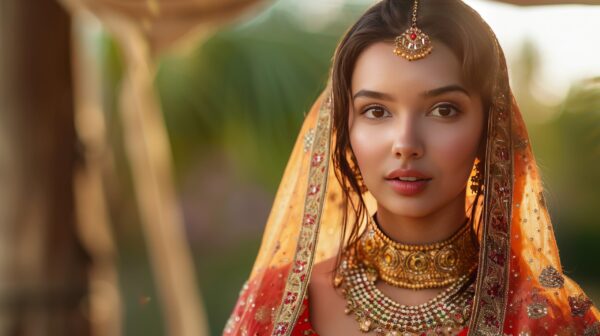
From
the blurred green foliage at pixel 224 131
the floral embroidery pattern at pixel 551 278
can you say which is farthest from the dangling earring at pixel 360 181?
the blurred green foliage at pixel 224 131

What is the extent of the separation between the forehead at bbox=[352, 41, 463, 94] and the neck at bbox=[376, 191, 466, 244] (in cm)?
19

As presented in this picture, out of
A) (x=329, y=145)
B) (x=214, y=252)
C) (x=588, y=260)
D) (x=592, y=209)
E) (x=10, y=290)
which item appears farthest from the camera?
(x=214, y=252)

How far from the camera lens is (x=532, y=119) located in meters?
1.40

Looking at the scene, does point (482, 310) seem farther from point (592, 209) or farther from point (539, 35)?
point (592, 209)

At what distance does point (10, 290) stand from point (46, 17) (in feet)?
3.08

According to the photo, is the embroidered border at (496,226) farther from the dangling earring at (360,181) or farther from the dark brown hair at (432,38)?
the dangling earring at (360,181)

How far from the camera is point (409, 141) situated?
121 cm

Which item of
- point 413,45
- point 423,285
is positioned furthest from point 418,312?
point 413,45

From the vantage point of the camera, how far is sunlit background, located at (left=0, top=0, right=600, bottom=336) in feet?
4.46

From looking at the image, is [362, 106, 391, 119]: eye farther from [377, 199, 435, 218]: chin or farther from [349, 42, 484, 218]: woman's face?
[377, 199, 435, 218]: chin

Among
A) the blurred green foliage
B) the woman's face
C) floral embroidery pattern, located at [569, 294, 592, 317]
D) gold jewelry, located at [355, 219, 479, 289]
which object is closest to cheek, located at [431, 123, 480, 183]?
the woman's face

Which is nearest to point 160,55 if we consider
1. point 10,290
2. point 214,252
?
point 10,290

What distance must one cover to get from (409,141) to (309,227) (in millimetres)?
254

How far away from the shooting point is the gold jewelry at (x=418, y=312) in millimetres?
1283
